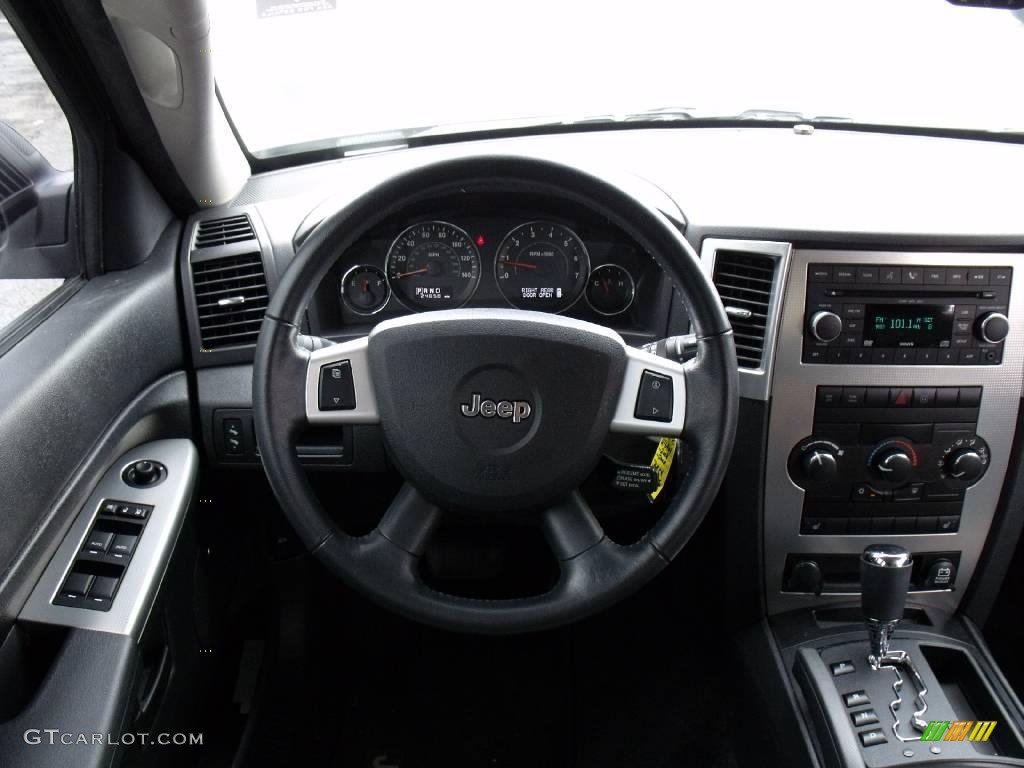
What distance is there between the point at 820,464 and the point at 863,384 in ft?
0.59

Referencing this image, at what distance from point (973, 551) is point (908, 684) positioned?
37cm

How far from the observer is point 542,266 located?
184cm

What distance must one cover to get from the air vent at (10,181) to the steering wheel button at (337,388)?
75 centimetres

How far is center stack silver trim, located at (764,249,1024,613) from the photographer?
178 centimetres

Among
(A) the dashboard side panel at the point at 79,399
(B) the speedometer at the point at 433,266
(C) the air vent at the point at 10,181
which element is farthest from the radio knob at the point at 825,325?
(C) the air vent at the point at 10,181

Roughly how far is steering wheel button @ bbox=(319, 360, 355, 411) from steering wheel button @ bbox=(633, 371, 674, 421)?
443 millimetres

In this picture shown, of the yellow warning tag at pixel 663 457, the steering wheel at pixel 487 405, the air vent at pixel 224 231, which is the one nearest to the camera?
the steering wheel at pixel 487 405

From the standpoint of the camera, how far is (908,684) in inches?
72.2

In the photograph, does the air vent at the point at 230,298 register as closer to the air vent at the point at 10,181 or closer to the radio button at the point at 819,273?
the air vent at the point at 10,181

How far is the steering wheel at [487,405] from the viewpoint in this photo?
1369 millimetres

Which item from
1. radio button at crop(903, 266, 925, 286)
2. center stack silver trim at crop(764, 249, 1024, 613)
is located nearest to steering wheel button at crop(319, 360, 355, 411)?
center stack silver trim at crop(764, 249, 1024, 613)

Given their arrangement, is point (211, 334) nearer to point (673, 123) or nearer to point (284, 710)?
point (284, 710)

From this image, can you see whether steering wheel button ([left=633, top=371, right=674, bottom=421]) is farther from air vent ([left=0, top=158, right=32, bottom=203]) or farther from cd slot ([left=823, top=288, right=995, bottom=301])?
air vent ([left=0, top=158, right=32, bottom=203])

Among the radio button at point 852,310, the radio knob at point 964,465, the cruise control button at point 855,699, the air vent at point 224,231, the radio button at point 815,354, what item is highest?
the air vent at point 224,231
